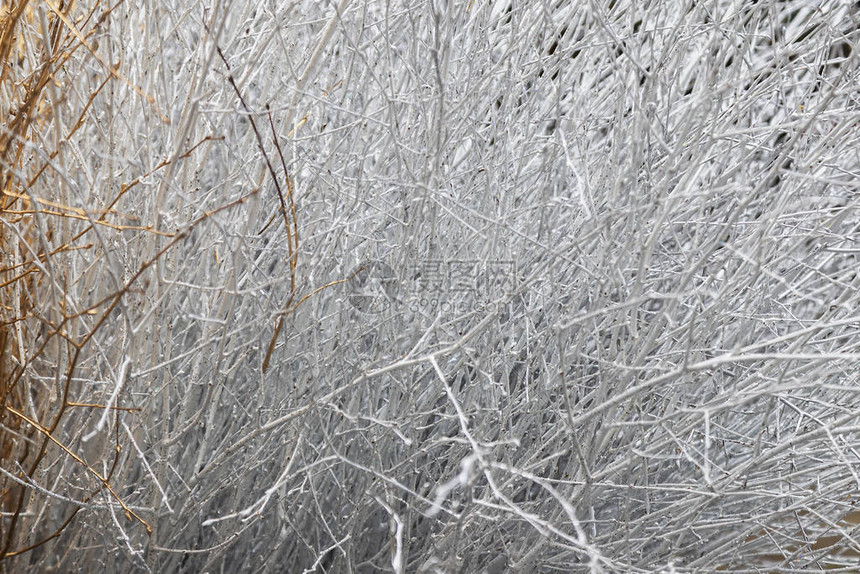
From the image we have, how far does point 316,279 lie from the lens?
1986 mm

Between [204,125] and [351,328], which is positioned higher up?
[204,125]

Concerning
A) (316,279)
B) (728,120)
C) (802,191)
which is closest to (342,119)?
(316,279)

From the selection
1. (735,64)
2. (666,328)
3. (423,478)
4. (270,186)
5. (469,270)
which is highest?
(735,64)

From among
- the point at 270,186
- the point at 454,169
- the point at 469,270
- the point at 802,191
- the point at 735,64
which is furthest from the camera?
the point at 454,169

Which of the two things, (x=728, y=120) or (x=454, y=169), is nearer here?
(x=728, y=120)

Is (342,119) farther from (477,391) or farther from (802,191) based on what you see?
(802,191)

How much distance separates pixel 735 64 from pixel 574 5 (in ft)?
1.68

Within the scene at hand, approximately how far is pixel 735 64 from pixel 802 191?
32 centimetres

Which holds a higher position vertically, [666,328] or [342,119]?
[342,119]

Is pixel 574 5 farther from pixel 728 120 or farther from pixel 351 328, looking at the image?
pixel 351 328

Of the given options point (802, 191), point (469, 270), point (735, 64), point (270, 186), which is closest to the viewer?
point (735, 64)

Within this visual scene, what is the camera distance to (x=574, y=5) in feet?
6.77

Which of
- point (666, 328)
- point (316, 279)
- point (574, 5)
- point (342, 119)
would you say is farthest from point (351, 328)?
point (574, 5)

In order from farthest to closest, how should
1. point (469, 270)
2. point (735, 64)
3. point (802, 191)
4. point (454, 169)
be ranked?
point (454, 169) → point (469, 270) → point (802, 191) → point (735, 64)
